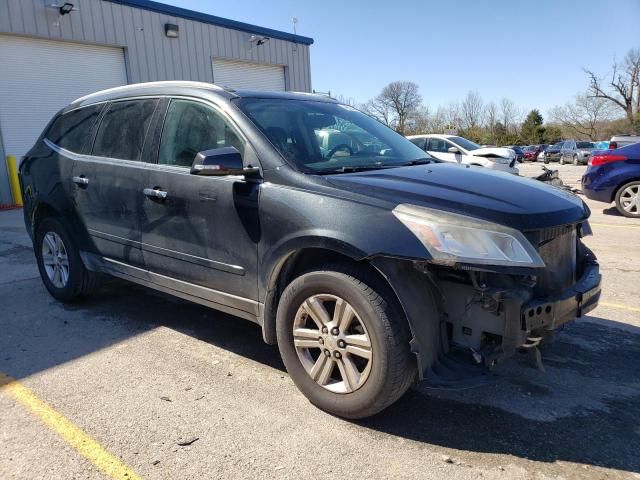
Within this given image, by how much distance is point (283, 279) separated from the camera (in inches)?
122

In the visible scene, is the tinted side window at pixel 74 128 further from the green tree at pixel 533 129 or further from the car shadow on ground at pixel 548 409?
the green tree at pixel 533 129

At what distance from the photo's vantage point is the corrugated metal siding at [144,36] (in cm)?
1336

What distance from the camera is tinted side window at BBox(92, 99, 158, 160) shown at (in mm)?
4020

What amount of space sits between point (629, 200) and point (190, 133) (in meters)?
8.83

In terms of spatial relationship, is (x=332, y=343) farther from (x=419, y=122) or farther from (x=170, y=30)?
(x=419, y=122)

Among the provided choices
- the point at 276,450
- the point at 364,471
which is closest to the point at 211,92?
the point at 276,450

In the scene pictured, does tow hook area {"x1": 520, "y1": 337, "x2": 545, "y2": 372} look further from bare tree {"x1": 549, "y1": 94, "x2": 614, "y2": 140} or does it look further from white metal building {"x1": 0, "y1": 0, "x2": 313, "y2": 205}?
bare tree {"x1": 549, "y1": 94, "x2": 614, "y2": 140}

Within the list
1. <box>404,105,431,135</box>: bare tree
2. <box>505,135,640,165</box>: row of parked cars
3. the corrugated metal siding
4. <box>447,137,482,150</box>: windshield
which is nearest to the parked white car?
<box>447,137,482,150</box>: windshield

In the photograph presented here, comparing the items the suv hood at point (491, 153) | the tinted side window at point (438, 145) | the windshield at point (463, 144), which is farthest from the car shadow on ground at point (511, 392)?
the windshield at point (463, 144)

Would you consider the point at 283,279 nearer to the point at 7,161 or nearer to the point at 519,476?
the point at 519,476

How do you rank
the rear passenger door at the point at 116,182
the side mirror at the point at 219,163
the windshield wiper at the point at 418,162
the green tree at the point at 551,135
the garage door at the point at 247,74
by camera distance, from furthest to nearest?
the green tree at the point at 551,135
the garage door at the point at 247,74
the rear passenger door at the point at 116,182
the windshield wiper at the point at 418,162
the side mirror at the point at 219,163

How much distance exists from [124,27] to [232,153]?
14.4m

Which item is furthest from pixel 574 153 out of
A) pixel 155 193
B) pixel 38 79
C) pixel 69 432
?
pixel 69 432

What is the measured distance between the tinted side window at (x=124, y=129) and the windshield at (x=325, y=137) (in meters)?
0.97
